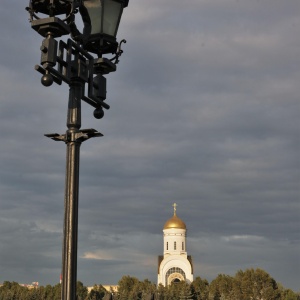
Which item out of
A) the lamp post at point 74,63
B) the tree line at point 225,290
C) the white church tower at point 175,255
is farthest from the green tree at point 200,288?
the lamp post at point 74,63

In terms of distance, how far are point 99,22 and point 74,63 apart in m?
0.53

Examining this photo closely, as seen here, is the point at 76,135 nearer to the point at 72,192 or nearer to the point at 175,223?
the point at 72,192

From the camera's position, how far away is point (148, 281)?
10319 cm

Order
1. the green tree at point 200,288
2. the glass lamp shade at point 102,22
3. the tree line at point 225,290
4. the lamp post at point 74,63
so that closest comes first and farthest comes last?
the lamp post at point 74,63
the glass lamp shade at point 102,22
the tree line at point 225,290
the green tree at point 200,288

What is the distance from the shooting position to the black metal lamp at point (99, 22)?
6.53 metres

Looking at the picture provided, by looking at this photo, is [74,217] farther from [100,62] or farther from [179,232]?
[179,232]

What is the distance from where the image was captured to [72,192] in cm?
626

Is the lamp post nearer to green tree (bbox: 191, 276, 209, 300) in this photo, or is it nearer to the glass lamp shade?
the glass lamp shade

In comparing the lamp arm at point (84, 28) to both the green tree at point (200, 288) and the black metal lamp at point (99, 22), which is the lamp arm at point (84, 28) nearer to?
the black metal lamp at point (99, 22)

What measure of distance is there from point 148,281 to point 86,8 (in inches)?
3917

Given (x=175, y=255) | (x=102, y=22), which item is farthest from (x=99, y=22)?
(x=175, y=255)

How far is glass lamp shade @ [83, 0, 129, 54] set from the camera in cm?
654

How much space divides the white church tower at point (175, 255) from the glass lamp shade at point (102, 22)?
89950 mm

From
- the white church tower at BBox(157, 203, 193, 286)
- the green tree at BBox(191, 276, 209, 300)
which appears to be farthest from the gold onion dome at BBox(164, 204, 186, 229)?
the green tree at BBox(191, 276, 209, 300)
